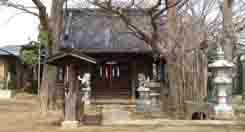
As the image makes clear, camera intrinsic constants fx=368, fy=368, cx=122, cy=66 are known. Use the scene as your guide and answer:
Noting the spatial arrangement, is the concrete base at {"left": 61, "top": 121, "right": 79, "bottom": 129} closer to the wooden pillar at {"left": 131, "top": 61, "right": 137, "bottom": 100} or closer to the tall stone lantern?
the tall stone lantern

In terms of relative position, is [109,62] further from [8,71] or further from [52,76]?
[8,71]

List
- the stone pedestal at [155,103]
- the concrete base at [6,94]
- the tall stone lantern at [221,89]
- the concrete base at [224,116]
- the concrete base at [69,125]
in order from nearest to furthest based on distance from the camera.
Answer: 1. the concrete base at [69,125]
2. the concrete base at [224,116]
3. the tall stone lantern at [221,89]
4. the stone pedestal at [155,103]
5. the concrete base at [6,94]

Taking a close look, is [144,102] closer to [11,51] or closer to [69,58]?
[69,58]

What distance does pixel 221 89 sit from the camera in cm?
1404

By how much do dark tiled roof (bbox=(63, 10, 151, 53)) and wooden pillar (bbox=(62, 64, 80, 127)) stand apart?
9.15 meters

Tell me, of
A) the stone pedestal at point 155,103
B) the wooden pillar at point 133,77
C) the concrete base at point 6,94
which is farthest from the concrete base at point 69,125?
the concrete base at point 6,94

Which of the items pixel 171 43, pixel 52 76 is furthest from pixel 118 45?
pixel 171 43

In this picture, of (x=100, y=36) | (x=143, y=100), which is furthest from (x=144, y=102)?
(x=100, y=36)

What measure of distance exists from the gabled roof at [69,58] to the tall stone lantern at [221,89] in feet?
16.8

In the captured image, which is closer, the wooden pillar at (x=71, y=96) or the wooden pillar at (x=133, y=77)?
the wooden pillar at (x=71, y=96)

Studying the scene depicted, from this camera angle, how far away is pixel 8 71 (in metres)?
31.4

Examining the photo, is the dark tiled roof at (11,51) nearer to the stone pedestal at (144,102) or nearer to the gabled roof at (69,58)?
the stone pedestal at (144,102)

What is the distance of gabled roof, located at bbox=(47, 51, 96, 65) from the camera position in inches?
466

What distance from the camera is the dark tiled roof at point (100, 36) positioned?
864 inches
